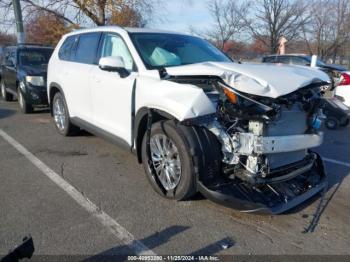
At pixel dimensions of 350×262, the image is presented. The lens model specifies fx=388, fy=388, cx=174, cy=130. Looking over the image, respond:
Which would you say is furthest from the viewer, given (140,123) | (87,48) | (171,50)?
(87,48)

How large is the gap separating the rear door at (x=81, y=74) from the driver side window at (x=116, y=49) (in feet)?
0.82

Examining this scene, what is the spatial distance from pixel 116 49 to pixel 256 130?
249 cm

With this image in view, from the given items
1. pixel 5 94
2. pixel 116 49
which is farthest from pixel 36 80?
pixel 116 49

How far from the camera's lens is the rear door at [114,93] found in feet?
15.5

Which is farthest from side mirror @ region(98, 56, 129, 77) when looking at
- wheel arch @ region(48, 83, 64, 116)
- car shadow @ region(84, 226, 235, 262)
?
wheel arch @ region(48, 83, 64, 116)

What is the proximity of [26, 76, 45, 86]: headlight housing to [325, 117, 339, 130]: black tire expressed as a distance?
6.69 meters

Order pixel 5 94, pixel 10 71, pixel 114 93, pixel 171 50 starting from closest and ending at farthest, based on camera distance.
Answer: pixel 114 93 < pixel 171 50 < pixel 10 71 < pixel 5 94

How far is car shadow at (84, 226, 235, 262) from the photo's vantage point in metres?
3.12

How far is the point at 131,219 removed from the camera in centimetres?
377

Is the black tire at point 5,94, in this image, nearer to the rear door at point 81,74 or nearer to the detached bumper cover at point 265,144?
the rear door at point 81,74

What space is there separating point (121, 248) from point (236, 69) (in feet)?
6.45

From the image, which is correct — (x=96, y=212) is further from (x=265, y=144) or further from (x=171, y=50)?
(x=171, y=50)

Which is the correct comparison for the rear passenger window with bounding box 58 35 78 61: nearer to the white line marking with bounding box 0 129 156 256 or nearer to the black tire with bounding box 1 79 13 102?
the white line marking with bounding box 0 129 156 256

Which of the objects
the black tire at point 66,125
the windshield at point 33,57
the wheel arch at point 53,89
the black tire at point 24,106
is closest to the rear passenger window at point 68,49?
the wheel arch at point 53,89
